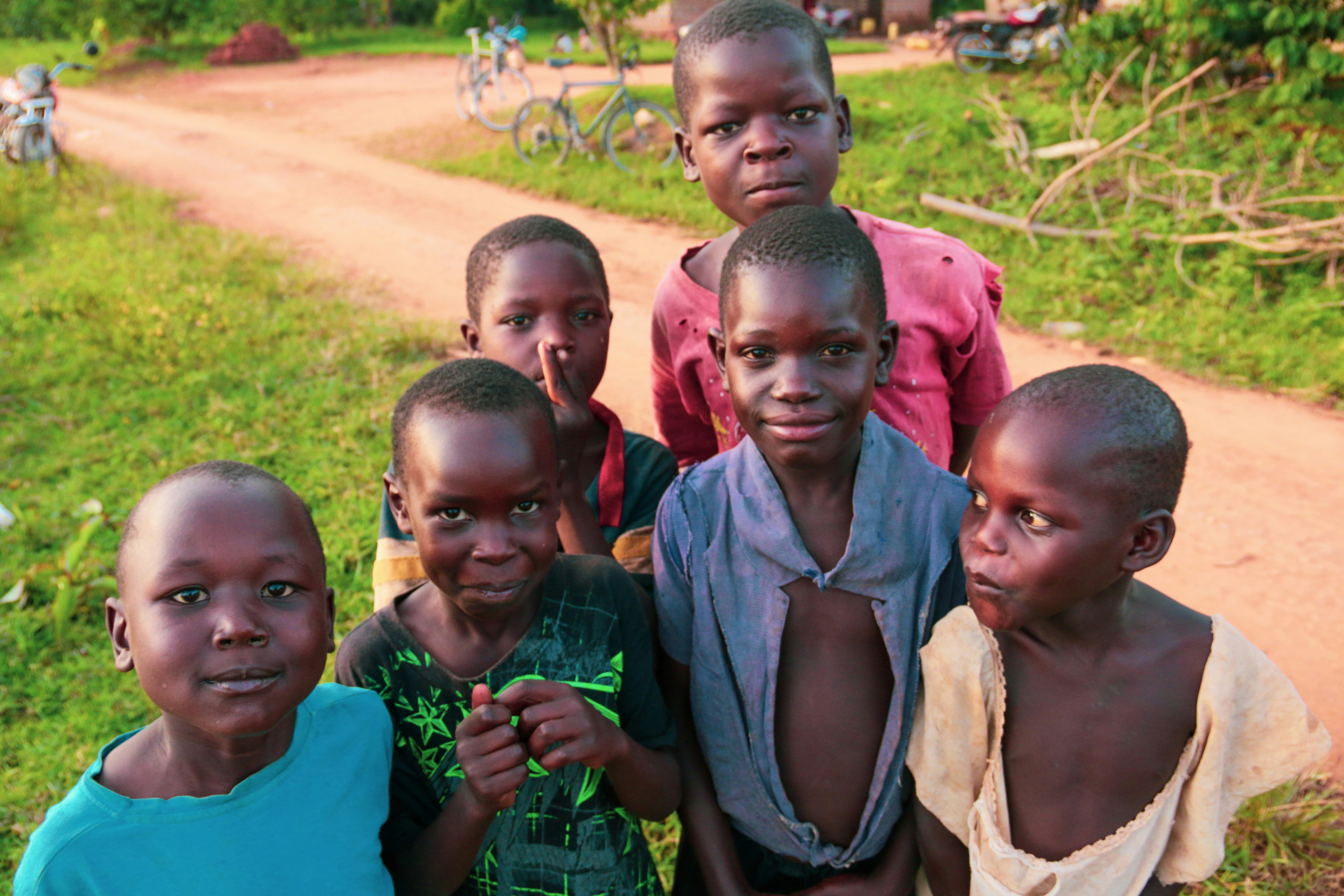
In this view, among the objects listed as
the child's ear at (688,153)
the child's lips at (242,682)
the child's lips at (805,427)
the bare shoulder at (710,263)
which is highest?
the child's ear at (688,153)

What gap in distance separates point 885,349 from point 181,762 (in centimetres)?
129

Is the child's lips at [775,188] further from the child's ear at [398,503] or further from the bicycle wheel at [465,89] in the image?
the bicycle wheel at [465,89]

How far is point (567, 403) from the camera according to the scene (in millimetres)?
2004

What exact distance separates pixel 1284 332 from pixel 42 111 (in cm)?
1138

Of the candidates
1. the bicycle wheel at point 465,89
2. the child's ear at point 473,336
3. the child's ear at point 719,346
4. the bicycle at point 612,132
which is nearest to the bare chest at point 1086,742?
the child's ear at point 719,346

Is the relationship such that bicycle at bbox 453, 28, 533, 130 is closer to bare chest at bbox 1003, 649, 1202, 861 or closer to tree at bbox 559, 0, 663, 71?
tree at bbox 559, 0, 663, 71

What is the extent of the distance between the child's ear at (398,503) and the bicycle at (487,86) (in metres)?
9.71

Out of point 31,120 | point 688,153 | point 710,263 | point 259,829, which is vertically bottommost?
point 259,829

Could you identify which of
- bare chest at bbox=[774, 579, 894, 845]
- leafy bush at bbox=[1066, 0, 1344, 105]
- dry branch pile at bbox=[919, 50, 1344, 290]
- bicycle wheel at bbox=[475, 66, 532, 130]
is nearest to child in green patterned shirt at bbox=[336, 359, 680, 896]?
bare chest at bbox=[774, 579, 894, 845]

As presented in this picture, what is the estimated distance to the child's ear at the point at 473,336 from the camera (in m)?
2.20

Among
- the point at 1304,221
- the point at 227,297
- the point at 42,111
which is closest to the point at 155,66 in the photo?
the point at 42,111

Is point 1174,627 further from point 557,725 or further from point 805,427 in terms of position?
point 557,725

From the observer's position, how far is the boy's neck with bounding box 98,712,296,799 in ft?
4.61

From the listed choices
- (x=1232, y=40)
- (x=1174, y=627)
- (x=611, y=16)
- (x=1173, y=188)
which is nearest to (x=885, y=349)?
(x=1174, y=627)
